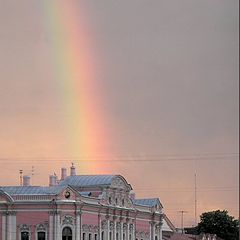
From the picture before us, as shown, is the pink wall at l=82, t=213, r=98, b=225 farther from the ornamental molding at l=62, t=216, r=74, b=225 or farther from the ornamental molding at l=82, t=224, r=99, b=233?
the ornamental molding at l=62, t=216, r=74, b=225

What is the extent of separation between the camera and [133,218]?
90.2 metres

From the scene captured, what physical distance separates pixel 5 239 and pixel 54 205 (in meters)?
5.28

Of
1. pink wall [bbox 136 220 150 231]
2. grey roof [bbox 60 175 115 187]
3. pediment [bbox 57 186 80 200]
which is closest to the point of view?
pediment [bbox 57 186 80 200]

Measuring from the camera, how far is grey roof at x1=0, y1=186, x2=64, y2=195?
76875 mm

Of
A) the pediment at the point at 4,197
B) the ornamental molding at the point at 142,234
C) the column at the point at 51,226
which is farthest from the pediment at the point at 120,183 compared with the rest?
the pediment at the point at 4,197

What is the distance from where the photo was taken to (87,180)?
86562mm

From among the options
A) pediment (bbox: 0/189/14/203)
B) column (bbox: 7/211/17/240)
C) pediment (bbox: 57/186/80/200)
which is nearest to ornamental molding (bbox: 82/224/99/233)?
pediment (bbox: 57/186/80/200)

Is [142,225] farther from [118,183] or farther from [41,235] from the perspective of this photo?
[41,235]

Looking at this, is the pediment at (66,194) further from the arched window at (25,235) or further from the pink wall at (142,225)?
the pink wall at (142,225)

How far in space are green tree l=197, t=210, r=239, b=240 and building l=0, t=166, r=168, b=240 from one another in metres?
38.8

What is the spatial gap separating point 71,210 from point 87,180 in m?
10.6

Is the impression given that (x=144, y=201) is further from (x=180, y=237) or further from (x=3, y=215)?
(x=3, y=215)

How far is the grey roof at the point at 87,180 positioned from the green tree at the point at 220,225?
44264mm

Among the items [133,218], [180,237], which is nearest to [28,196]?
[133,218]
